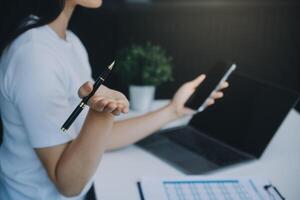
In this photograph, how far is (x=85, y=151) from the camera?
85 centimetres

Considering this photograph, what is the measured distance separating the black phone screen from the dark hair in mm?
436

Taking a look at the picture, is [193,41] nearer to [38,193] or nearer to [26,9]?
[26,9]

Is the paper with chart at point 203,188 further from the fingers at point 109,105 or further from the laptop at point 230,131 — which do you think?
the fingers at point 109,105

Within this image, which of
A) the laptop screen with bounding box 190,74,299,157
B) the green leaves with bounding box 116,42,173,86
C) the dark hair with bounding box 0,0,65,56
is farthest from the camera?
the green leaves with bounding box 116,42,173,86

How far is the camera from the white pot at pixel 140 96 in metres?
1.41

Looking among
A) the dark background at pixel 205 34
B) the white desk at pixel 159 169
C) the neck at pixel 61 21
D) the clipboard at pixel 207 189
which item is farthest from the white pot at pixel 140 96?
the clipboard at pixel 207 189

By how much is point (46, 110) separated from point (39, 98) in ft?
0.09

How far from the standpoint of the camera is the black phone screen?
1190mm

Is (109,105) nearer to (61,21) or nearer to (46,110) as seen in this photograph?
(46,110)

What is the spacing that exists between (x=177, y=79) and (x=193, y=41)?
5.9 inches

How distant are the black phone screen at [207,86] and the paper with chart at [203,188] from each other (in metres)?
0.29

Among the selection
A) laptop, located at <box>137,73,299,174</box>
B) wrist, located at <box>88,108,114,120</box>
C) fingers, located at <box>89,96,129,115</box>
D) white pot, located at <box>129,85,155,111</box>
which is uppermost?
fingers, located at <box>89,96,129,115</box>

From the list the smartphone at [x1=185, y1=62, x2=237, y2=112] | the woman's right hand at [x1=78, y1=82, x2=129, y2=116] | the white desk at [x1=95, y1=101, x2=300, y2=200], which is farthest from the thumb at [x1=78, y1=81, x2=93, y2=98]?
the smartphone at [x1=185, y1=62, x2=237, y2=112]

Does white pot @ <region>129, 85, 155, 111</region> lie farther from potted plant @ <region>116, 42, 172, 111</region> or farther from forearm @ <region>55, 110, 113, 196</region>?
forearm @ <region>55, 110, 113, 196</region>
